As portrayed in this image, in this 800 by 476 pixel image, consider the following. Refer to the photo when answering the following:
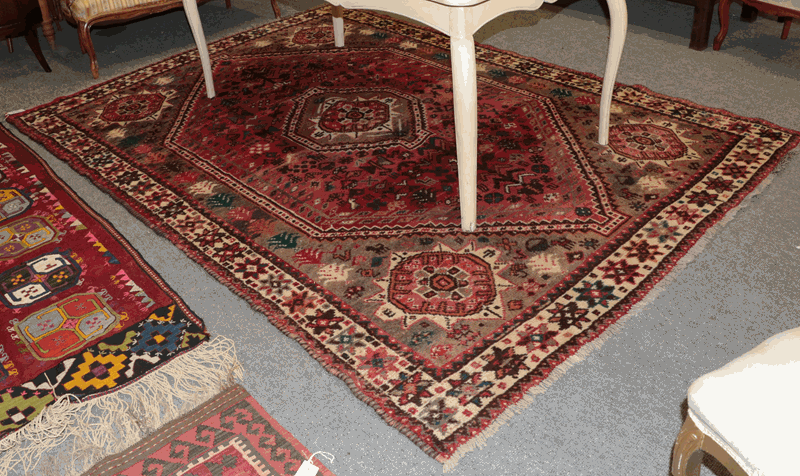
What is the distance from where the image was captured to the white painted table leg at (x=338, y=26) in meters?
3.23

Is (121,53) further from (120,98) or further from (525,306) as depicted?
(525,306)

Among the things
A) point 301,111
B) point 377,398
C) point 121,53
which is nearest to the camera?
point 377,398

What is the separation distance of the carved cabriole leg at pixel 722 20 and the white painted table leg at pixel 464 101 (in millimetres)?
1923

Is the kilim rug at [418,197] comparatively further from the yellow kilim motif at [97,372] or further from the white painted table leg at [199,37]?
the yellow kilim motif at [97,372]

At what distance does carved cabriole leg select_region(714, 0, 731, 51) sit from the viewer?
2.95 m

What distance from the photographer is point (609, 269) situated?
1.80 meters

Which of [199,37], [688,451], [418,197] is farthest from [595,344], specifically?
[199,37]

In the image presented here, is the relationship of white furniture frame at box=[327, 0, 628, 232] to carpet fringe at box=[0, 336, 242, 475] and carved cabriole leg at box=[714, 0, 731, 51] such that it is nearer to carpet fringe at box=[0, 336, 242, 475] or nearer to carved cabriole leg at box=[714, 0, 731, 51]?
carpet fringe at box=[0, 336, 242, 475]

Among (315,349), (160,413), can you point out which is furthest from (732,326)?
(160,413)

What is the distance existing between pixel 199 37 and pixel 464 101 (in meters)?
1.58

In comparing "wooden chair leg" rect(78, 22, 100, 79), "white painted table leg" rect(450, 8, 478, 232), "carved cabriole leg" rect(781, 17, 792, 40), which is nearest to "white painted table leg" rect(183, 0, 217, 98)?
"wooden chair leg" rect(78, 22, 100, 79)

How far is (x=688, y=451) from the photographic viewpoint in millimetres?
987

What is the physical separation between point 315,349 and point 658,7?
10.1ft

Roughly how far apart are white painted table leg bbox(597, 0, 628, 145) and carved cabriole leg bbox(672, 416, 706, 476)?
4.92 feet
